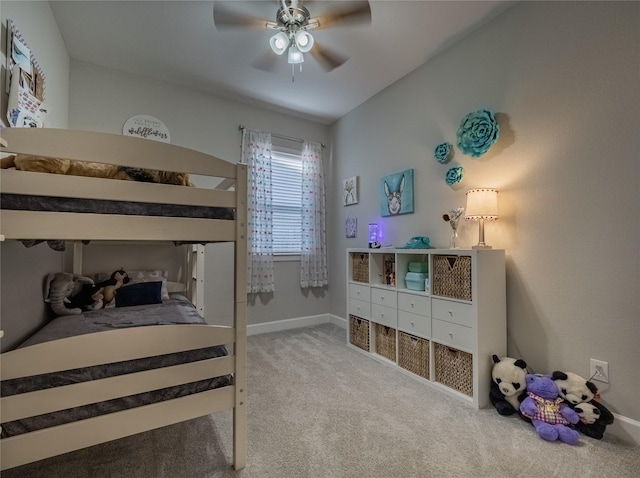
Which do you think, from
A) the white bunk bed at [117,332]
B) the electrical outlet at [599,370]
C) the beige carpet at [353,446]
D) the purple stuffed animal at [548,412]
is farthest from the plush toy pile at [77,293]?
the electrical outlet at [599,370]

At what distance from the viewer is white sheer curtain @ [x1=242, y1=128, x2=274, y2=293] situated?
Result: 11.2 ft

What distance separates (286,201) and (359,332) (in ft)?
5.87

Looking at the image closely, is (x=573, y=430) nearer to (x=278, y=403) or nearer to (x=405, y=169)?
(x=278, y=403)

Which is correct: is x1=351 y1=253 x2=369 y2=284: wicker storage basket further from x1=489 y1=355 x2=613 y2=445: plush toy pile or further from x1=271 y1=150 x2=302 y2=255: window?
x1=489 y1=355 x2=613 y2=445: plush toy pile

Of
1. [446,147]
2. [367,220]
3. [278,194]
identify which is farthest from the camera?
[278,194]

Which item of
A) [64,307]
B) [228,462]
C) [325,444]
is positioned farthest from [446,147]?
Answer: [64,307]

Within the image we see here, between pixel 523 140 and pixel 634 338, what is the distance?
1.30m

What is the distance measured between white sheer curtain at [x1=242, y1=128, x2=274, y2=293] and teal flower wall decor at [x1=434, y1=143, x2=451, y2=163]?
74.3 inches

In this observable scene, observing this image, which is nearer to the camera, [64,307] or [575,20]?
[575,20]

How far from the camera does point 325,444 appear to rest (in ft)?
4.91

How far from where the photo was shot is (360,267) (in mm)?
2975

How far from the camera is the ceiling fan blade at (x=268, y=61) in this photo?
207 cm

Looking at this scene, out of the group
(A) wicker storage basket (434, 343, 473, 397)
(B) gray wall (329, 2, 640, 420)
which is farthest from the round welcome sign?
(A) wicker storage basket (434, 343, 473, 397)

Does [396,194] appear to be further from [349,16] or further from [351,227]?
[349,16]
